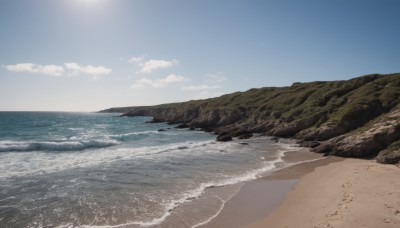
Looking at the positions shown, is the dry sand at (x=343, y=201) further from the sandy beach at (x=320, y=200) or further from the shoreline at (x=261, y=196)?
the shoreline at (x=261, y=196)

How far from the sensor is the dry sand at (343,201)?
1398 cm

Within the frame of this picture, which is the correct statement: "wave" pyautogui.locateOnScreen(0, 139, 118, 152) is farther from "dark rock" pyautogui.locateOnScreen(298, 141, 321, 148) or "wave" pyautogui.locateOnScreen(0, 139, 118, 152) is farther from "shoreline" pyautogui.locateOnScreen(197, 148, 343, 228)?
"shoreline" pyautogui.locateOnScreen(197, 148, 343, 228)

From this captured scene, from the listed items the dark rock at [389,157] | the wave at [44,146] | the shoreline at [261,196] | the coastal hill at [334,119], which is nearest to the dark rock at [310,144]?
the coastal hill at [334,119]

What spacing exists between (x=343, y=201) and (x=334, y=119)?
32.7 m

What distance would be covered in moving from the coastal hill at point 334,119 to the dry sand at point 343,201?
752 cm

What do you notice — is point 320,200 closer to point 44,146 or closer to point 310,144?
point 310,144

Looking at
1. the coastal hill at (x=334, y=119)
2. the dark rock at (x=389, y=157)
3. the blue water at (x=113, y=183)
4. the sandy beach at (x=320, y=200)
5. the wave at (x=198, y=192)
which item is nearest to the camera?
the sandy beach at (x=320, y=200)

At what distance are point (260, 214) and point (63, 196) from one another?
41.2ft

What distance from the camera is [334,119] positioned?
4666 cm

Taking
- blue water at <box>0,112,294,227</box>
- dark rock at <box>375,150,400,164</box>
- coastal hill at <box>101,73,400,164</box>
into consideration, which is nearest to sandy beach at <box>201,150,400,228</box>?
dark rock at <box>375,150,400,164</box>

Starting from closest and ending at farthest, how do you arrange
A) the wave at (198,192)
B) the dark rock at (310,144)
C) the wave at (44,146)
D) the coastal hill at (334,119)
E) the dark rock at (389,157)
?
the wave at (198,192) → the dark rock at (389,157) → the coastal hill at (334,119) → the dark rock at (310,144) → the wave at (44,146)

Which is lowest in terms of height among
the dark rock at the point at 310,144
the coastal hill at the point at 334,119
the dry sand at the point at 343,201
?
the dry sand at the point at 343,201

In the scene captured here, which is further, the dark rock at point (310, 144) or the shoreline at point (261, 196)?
the dark rock at point (310, 144)

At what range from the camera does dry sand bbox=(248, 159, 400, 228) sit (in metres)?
14.0
